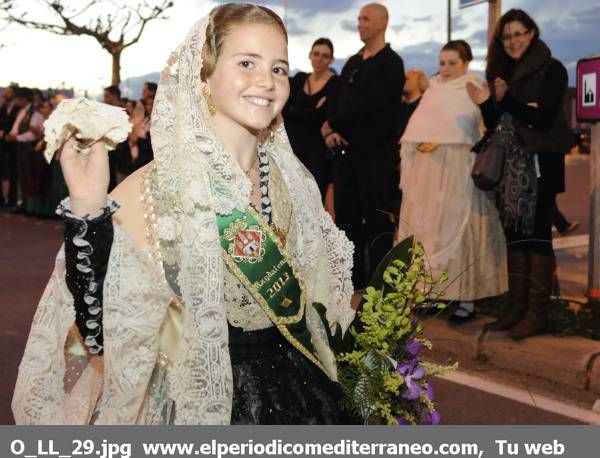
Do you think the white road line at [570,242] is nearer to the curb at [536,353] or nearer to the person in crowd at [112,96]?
the curb at [536,353]

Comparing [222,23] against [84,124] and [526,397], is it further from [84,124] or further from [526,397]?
[526,397]

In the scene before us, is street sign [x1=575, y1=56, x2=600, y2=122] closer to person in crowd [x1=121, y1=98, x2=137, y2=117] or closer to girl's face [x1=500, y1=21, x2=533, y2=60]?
girl's face [x1=500, y1=21, x2=533, y2=60]

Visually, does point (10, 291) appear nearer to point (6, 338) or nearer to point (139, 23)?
point (6, 338)

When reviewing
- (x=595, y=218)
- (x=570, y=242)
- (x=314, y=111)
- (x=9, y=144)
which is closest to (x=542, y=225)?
(x=595, y=218)

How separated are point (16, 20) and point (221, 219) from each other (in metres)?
27.0

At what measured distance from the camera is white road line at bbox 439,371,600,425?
15.5 ft

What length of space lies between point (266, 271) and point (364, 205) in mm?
4978

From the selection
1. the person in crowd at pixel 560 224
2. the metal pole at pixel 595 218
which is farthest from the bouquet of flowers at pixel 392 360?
the person in crowd at pixel 560 224

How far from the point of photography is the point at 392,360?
2438 millimetres

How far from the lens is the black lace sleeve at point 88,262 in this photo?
7.29ft

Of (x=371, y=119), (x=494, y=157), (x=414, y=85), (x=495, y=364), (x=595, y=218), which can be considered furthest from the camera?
(x=414, y=85)

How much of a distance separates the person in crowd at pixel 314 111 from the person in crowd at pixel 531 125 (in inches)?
94.6

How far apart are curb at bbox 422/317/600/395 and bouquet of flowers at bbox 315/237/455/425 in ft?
8.20

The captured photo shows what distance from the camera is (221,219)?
2514mm
